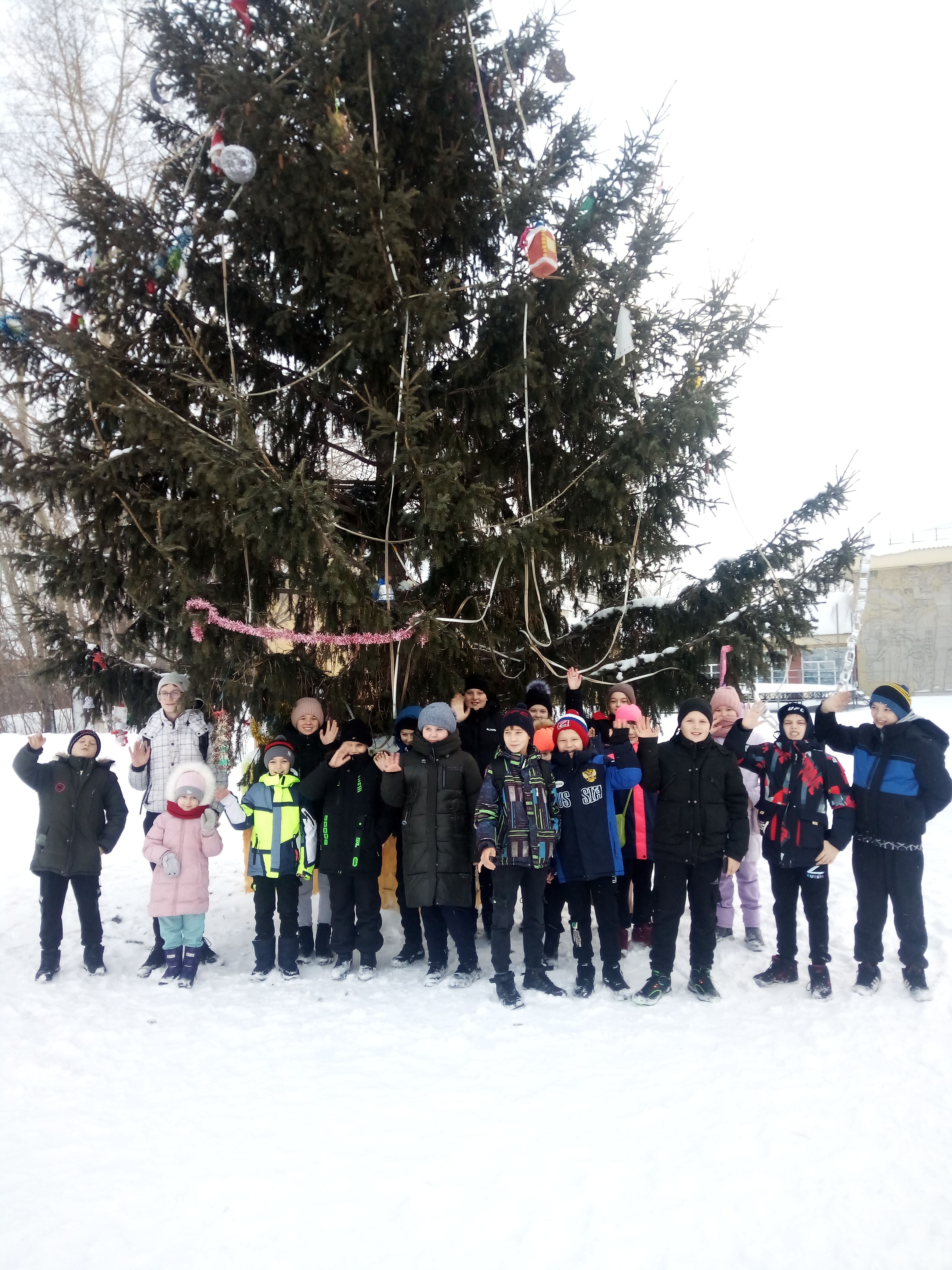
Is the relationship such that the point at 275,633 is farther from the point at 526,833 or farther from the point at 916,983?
the point at 916,983

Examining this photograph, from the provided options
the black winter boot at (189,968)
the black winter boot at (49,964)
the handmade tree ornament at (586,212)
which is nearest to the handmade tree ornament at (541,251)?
the handmade tree ornament at (586,212)

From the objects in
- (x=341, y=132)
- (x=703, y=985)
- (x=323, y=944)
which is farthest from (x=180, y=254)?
(x=703, y=985)

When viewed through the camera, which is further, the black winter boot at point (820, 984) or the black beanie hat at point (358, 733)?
the black beanie hat at point (358, 733)

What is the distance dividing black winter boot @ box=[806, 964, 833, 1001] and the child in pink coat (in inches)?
149

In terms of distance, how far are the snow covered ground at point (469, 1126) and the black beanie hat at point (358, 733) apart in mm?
1573

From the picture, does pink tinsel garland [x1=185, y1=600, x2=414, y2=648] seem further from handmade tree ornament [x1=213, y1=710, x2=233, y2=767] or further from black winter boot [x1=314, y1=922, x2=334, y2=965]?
black winter boot [x1=314, y1=922, x2=334, y2=965]

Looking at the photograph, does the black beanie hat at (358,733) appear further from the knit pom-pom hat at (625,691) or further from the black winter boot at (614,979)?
the black winter boot at (614,979)

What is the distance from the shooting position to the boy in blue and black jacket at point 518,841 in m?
4.76

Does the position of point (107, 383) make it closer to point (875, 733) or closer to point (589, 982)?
point (589, 982)

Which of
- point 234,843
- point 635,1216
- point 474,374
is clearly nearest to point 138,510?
point 474,374

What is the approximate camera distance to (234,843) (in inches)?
414

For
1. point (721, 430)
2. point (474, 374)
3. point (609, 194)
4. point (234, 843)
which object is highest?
point (609, 194)

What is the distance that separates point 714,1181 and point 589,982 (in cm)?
194

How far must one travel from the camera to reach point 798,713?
498 cm
